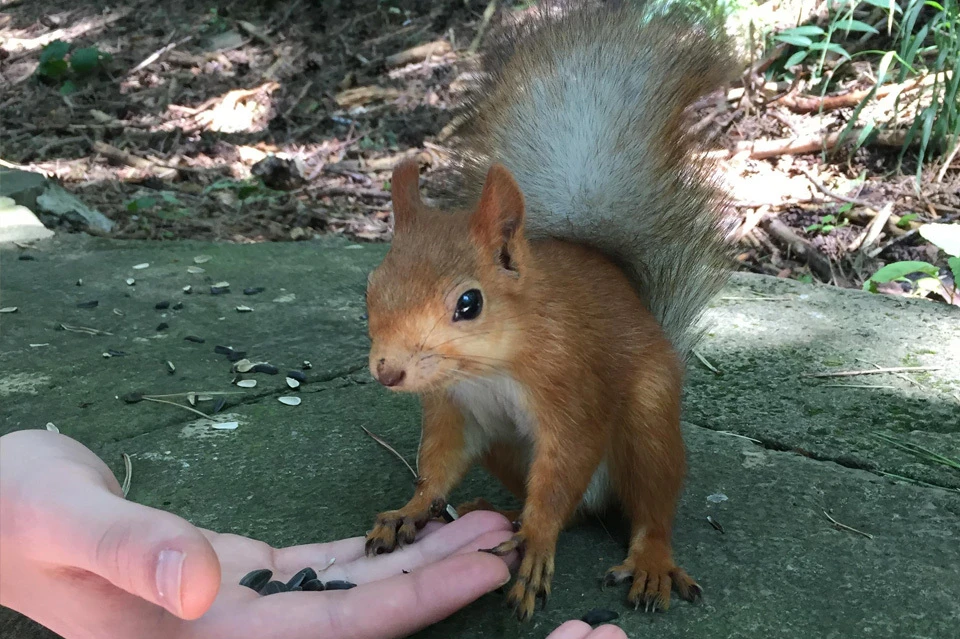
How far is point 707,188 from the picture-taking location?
1605 mm

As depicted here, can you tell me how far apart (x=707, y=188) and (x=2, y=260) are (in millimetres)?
2493

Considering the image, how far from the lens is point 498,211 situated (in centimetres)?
128

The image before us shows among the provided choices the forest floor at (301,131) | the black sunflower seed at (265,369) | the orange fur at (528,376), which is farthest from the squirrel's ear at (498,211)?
the forest floor at (301,131)

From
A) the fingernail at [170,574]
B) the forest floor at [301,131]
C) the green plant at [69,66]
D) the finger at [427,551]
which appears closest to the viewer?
the fingernail at [170,574]

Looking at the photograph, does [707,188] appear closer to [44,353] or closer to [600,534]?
[600,534]

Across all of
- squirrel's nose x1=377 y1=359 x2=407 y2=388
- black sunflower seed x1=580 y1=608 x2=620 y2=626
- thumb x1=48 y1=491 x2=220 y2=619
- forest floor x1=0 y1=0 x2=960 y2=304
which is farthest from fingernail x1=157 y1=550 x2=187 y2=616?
forest floor x1=0 y1=0 x2=960 y2=304

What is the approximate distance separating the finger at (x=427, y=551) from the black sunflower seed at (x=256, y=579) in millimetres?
107

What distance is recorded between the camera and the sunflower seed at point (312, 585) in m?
1.17

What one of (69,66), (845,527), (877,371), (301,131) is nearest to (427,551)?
(845,527)

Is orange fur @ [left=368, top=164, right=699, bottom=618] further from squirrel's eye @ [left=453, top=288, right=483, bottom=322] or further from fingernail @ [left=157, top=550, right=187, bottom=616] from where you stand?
fingernail @ [left=157, top=550, right=187, bottom=616]

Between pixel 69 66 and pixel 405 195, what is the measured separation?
18.0 feet

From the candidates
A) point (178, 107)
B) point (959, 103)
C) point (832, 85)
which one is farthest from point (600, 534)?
point (178, 107)

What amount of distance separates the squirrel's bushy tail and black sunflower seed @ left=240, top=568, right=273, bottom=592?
2.51ft

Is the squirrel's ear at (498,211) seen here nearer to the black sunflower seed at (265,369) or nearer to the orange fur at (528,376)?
the orange fur at (528,376)
